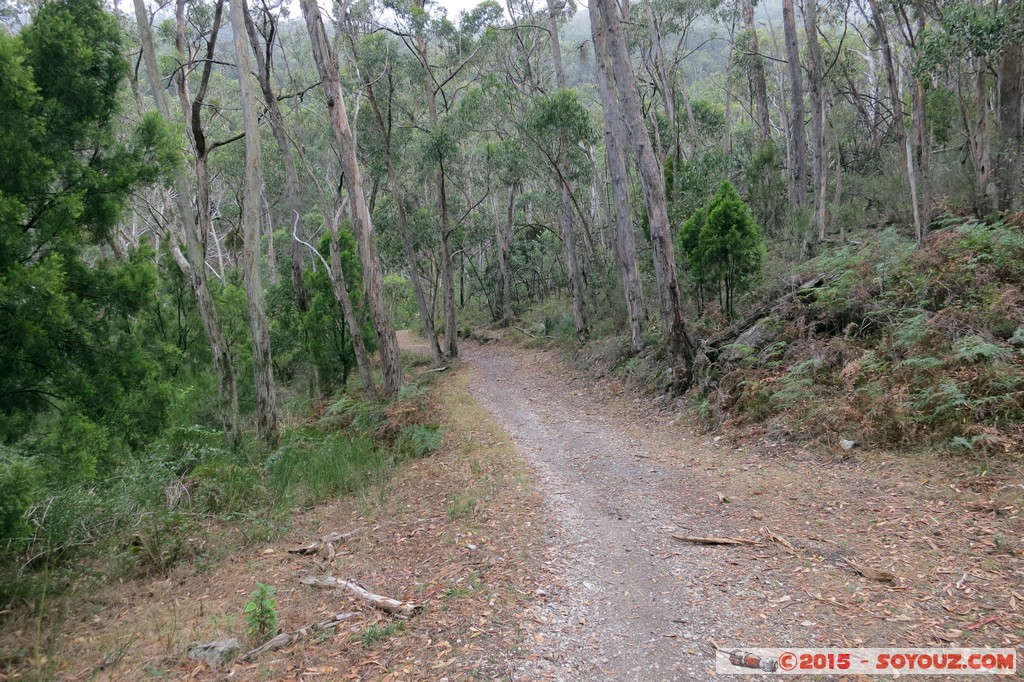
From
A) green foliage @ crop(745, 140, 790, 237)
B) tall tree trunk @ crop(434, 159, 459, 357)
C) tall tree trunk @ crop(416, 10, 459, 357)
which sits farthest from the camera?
tall tree trunk @ crop(434, 159, 459, 357)

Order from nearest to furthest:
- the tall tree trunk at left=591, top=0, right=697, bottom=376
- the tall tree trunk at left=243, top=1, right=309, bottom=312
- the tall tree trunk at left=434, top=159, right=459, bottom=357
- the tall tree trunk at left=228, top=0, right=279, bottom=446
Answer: the tall tree trunk at left=228, top=0, right=279, bottom=446 < the tall tree trunk at left=591, top=0, right=697, bottom=376 < the tall tree trunk at left=243, top=1, right=309, bottom=312 < the tall tree trunk at left=434, top=159, right=459, bottom=357

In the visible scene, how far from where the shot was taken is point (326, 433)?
11.4 meters

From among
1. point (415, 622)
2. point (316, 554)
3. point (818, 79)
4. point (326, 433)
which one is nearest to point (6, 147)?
point (316, 554)

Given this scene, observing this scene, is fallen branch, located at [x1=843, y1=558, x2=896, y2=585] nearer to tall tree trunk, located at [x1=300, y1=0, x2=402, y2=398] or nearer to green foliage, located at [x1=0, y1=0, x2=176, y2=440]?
green foliage, located at [x1=0, y1=0, x2=176, y2=440]

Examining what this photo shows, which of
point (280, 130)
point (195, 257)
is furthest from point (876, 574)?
point (280, 130)

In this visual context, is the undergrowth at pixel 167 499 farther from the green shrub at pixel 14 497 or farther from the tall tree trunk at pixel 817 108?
the tall tree trunk at pixel 817 108

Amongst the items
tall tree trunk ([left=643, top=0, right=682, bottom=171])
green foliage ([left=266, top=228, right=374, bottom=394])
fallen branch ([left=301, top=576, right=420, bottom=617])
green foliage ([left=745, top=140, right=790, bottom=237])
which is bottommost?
fallen branch ([left=301, top=576, right=420, bottom=617])

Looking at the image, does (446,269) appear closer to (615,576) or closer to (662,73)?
(662,73)

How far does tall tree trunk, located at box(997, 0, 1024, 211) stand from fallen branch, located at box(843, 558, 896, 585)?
29.0ft

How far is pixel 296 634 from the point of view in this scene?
414 centimetres

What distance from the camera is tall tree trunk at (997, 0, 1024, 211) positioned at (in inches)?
390

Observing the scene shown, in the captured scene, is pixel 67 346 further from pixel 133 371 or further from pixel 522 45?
pixel 522 45

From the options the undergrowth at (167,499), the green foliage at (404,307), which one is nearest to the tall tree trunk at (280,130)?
the undergrowth at (167,499)

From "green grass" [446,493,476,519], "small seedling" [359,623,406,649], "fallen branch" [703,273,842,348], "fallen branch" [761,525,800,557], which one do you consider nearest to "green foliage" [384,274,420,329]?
"fallen branch" [703,273,842,348]
